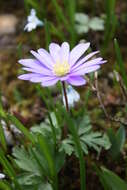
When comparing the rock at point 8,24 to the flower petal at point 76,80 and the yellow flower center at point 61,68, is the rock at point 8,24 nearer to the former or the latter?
the yellow flower center at point 61,68

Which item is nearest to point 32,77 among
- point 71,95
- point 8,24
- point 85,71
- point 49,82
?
point 49,82

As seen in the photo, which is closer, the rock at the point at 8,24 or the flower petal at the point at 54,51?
the flower petal at the point at 54,51

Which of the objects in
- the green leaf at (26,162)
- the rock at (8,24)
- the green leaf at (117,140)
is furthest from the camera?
the rock at (8,24)

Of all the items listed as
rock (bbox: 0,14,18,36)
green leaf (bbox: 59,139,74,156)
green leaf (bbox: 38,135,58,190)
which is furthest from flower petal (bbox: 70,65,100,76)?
rock (bbox: 0,14,18,36)

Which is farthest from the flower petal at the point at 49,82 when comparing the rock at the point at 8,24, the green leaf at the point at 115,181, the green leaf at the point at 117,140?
the rock at the point at 8,24

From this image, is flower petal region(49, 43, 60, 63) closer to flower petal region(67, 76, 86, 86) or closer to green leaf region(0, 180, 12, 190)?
flower petal region(67, 76, 86, 86)

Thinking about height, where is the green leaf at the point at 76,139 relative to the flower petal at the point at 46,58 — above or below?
below

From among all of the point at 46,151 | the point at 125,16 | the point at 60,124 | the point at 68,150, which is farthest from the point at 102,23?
the point at 46,151

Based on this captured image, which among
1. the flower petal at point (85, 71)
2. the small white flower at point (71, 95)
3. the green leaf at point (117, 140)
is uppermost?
the small white flower at point (71, 95)
